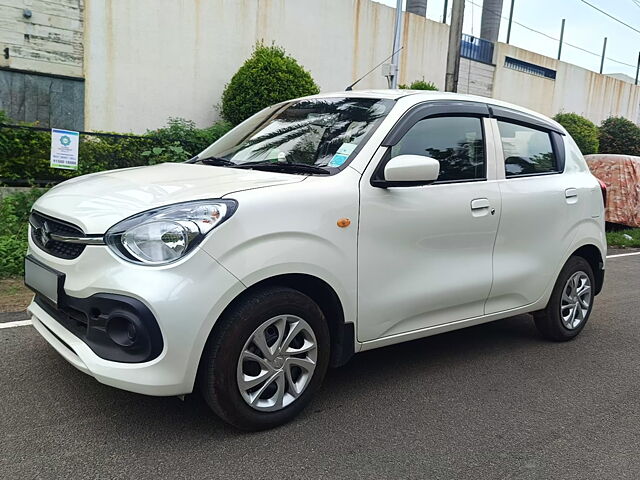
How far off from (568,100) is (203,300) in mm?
26013

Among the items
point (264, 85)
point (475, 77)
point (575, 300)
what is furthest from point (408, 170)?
point (475, 77)

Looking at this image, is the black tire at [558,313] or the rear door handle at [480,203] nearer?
the rear door handle at [480,203]

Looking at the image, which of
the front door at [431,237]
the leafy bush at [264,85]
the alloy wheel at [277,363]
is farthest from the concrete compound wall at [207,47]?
the alloy wheel at [277,363]

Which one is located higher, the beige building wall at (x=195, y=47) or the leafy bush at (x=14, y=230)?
the beige building wall at (x=195, y=47)

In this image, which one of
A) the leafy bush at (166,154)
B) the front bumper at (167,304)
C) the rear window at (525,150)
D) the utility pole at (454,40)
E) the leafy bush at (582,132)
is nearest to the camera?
the front bumper at (167,304)

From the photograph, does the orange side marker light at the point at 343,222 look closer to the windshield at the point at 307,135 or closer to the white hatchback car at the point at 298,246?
the white hatchback car at the point at 298,246

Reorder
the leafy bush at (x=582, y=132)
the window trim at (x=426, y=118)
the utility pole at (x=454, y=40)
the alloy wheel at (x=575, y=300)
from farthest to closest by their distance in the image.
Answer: the leafy bush at (x=582, y=132) → the utility pole at (x=454, y=40) → the alloy wheel at (x=575, y=300) → the window trim at (x=426, y=118)

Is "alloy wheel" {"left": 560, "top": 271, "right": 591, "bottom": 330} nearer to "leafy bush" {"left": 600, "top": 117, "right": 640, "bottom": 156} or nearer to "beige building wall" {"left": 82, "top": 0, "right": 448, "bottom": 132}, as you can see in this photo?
"beige building wall" {"left": 82, "top": 0, "right": 448, "bottom": 132}

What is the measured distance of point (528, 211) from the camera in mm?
4254

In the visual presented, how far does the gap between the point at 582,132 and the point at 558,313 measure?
18.2 metres

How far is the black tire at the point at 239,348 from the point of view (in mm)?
2803

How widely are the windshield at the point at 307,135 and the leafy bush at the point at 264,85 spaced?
7547mm

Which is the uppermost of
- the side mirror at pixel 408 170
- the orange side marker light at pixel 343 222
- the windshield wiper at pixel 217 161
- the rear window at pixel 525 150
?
the rear window at pixel 525 150

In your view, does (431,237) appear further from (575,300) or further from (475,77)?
(475,77)
